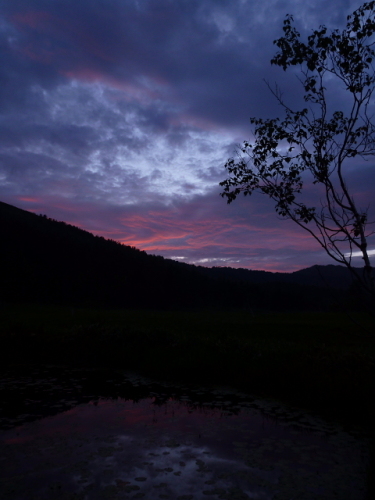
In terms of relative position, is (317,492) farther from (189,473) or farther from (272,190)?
(272,190)

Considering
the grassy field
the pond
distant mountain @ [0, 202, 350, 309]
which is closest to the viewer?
the pond

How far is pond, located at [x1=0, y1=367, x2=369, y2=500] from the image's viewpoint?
6.34 metres

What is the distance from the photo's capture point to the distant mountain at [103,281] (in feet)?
262

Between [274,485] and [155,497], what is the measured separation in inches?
85.4

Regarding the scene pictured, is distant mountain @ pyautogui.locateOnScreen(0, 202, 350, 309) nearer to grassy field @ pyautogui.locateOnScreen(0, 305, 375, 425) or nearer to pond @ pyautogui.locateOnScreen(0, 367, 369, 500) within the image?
grassy field @ pyautogui.locateOnScreen(0, 305, 375, 425)

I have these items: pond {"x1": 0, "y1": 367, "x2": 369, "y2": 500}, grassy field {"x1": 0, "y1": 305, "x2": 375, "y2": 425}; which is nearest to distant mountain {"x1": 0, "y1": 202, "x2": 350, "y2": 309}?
grassy field {"x1": 0, "y1": 305, "x2": 375, "y2": 425}

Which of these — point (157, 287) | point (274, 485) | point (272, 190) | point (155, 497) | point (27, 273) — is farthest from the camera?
point (157, 287)

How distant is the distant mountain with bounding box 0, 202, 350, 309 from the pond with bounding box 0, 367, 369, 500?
57.9 metres

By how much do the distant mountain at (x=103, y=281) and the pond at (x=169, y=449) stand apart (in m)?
57.9

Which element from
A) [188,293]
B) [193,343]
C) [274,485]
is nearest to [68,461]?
[274,485]

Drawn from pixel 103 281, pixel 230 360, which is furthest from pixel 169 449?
pixel 103 281

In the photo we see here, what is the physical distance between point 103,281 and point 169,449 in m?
88.8

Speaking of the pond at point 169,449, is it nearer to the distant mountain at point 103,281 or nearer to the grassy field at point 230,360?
the grassy field at point 230,360

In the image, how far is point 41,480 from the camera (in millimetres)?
6539
